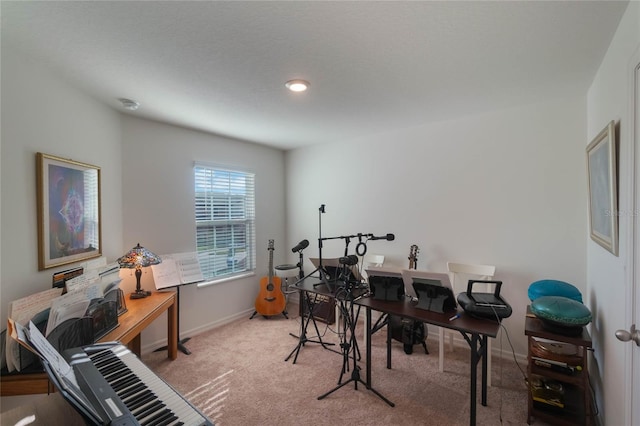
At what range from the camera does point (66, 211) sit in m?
2.08

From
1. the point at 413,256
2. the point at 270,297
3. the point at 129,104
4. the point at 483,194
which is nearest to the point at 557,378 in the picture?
the point at 413,256

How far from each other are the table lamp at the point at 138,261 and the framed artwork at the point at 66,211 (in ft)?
0.72

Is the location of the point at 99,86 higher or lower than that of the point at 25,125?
higher

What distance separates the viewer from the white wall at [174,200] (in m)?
2.94

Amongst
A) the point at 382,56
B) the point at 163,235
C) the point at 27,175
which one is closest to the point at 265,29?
the point at 382,56

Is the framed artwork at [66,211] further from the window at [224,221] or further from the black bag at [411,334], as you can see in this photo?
the black bag at [411,334]

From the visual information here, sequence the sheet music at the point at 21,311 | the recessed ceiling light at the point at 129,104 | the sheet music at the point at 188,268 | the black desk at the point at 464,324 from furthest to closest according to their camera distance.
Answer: the sheet music at the point at 188,268, the recessed ceiling light at the point at 129,104, the black desk at the point at 464,324, the sheet music at the point at 21,311

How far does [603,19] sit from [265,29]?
1.76m

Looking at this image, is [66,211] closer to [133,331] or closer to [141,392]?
[133,331]

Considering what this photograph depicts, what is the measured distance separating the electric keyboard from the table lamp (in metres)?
1.13

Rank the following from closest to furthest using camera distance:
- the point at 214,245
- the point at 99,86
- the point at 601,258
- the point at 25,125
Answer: the point at 25,125, the point at 601,258, the point at 99,86, the point at 214,245

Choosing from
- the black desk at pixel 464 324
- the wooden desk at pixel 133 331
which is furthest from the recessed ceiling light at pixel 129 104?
the black desk at pixel 464 324

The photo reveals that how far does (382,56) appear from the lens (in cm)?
178

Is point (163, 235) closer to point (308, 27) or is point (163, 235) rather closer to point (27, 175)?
point (27, 175)
